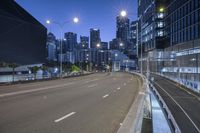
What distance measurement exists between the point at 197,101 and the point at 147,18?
95339 mm

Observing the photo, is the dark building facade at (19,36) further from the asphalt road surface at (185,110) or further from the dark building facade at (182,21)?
the dark building facade at (182,21)

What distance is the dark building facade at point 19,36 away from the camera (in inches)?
3239

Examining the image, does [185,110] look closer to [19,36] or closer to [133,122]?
[133,122]

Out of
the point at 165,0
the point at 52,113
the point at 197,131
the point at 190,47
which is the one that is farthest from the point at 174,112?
the point at 165,0

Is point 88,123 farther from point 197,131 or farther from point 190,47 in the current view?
point 190,47

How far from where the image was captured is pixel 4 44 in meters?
81.8

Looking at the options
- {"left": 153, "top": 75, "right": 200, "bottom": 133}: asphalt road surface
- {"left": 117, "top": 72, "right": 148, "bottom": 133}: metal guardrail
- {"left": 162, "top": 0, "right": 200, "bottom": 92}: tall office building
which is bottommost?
{"left": 153, "top": 75, "right": 200, "bottom": 133}: asphalt road surface

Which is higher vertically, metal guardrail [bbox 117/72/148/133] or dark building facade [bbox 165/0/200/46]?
dark building facade [bbox 165/0/200/46]

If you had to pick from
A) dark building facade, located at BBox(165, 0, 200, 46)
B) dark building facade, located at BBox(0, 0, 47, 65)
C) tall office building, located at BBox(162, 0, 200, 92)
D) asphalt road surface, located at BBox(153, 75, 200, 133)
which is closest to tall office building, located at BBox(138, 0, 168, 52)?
dark building facade, located at BBox(165, 0, 200, 46)

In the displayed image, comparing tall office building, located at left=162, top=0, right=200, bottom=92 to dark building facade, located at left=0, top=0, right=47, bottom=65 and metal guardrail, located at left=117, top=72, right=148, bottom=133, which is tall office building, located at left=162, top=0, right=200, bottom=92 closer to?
dark building facade, located at left=0, top=0, right=47, bottom=65

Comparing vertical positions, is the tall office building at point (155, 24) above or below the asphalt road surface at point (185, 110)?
above

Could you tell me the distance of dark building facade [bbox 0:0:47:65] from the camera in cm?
8228

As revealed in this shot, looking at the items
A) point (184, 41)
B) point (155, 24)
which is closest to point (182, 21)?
point (184, 41)

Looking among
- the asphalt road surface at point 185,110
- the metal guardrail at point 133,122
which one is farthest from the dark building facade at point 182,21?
the metal guardrail at point 133,122
